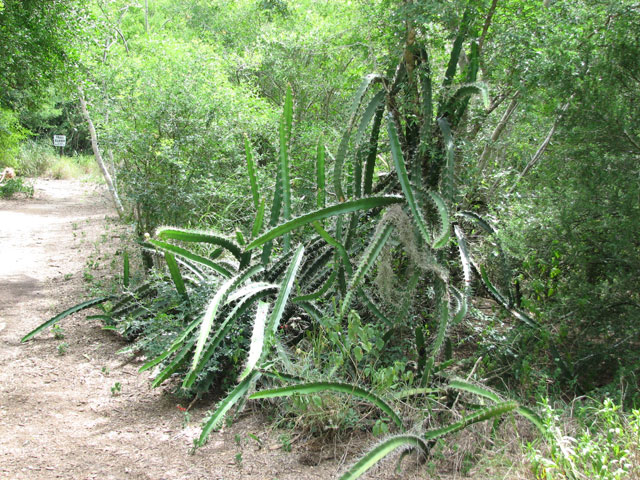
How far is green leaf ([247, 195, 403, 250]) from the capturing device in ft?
9.34

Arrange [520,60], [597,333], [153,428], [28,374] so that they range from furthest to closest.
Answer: [28,374] → [520,60] → [597,333] → [153,428]

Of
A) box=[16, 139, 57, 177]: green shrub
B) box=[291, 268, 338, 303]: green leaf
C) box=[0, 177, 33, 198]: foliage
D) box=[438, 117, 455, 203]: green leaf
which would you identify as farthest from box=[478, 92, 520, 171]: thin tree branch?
box=[16, 139, 57, 177]: green shrub

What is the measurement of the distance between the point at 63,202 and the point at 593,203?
12.9 m

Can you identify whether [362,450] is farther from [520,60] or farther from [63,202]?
[63,202]

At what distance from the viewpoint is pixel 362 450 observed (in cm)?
255

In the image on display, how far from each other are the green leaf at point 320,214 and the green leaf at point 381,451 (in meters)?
1.16

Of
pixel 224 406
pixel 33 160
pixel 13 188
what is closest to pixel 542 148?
pixel 224 406

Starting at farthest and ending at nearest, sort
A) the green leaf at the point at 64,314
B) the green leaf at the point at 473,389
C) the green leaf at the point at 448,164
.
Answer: the green leaf at the point at 64,314
the green leaf at the point at 448,164
the green leaf at the point at 473,389

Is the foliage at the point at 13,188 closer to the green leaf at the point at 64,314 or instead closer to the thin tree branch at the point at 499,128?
the green leaf at the point at 64,314

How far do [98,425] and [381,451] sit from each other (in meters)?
1.78

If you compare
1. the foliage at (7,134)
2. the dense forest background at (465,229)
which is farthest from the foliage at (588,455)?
the foliage at (7,134)

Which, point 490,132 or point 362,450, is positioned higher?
point 490,132

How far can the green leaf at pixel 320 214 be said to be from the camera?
2846 millimetres

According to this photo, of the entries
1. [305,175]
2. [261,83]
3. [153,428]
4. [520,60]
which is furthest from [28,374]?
[261,83]
